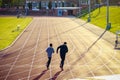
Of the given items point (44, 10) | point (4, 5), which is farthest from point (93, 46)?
point (4, 5)

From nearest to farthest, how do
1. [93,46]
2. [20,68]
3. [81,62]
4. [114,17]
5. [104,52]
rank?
[20,68], [81,62], [104,52], [93,46], [114,17]

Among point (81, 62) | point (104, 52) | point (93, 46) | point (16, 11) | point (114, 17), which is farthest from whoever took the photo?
point (16, 11)

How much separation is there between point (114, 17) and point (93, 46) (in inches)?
1341

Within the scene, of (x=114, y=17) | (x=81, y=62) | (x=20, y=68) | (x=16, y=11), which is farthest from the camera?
(x=16, y=11)

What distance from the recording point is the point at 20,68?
21875mm

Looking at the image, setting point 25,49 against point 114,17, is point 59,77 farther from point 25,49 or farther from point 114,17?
point 114,17

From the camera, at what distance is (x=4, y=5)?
110m

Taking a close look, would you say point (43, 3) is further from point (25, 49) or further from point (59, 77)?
point (59, 77)

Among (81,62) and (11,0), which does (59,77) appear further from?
(11,0)

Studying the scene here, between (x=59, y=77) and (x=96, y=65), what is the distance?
449 centimetres

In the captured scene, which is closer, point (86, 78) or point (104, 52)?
point (86, 78)

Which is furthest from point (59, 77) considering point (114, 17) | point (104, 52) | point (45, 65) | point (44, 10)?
point (44, 10)

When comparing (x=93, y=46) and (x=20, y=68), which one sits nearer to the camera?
(x=20, y=68)

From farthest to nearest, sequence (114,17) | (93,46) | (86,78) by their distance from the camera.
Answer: (114,17) → (93,46) → (86,78)
